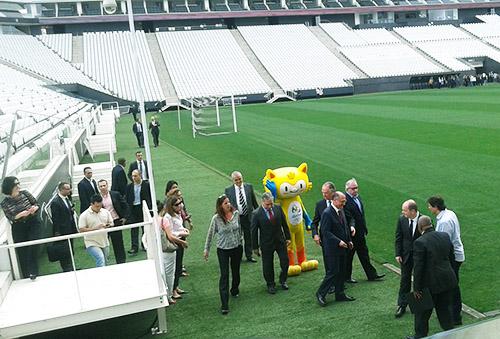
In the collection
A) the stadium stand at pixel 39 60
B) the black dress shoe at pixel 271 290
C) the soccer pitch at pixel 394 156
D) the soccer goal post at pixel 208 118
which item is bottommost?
the black dress shoe at pixel 271 290

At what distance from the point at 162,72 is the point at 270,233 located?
4803 centimetres

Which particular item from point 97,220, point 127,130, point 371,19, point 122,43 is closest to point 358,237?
point 97,220

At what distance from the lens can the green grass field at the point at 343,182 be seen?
7289 mm

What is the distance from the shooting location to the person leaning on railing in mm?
7046

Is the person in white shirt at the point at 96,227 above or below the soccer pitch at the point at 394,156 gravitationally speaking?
above

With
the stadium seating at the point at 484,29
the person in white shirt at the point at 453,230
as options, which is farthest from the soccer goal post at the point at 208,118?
the stadium seating at the point at 484,29

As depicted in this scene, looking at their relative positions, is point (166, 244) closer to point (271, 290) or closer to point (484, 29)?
point (271, 290)

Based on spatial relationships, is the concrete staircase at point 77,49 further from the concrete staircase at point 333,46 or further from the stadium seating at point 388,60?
the stadium seating at point 388,60

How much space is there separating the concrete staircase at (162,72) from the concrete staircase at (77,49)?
697 centimetres

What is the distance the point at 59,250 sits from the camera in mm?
7211

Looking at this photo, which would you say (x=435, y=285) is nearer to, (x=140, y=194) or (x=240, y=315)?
(x=240, y=315)

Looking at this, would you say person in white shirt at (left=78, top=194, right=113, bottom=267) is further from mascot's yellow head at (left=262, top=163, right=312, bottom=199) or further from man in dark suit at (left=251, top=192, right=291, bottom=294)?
mascot's yellow head at (left=262, top=163, right=312, bottom=199)

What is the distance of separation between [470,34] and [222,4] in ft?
96.3

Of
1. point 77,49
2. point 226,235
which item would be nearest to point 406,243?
point 226,235
